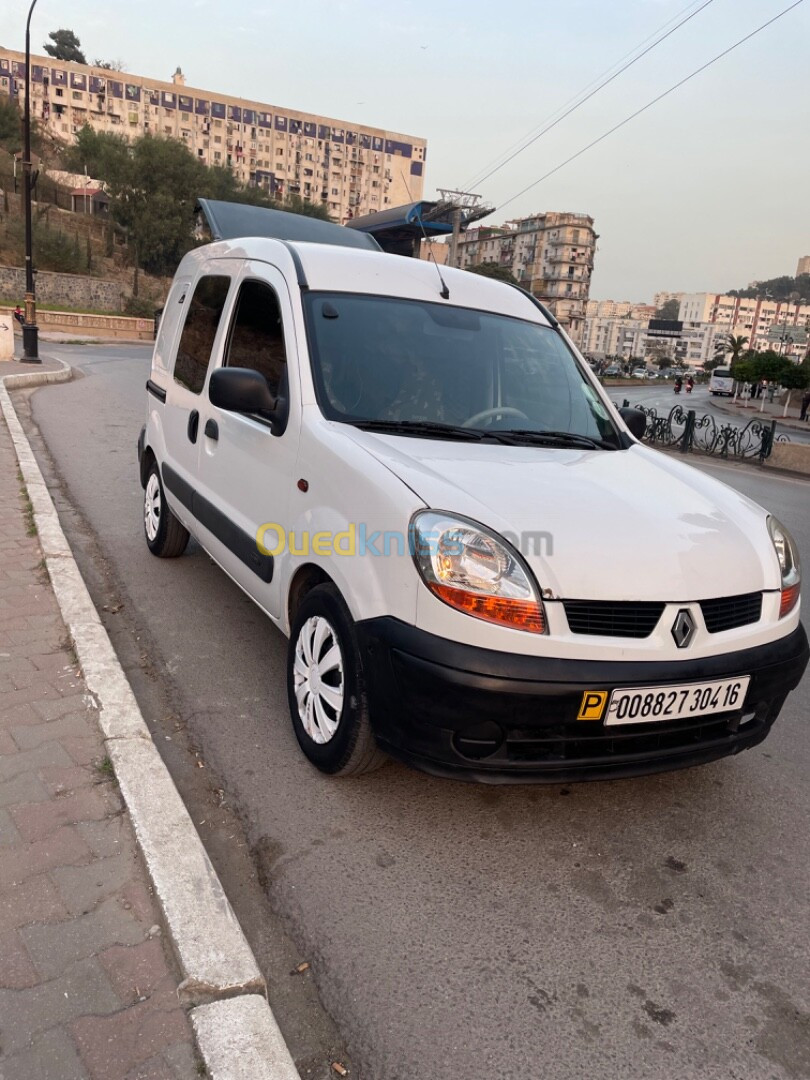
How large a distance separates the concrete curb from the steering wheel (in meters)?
1.84

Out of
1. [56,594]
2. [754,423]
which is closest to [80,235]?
[754,423]

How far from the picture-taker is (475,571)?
248cm

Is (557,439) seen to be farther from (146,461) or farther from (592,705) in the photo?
(146,461)

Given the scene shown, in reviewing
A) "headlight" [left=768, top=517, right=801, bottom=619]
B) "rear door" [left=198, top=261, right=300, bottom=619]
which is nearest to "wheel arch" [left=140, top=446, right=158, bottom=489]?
"rear door" [left=198, top=261, right=300, bottom=619]

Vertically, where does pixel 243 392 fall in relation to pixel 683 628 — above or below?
above

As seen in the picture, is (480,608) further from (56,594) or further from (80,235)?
(80,235)

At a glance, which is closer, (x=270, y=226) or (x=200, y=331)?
(x=200, y=331)

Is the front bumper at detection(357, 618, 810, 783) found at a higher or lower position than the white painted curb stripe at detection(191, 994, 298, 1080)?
higher

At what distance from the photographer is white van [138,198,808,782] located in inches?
96.7

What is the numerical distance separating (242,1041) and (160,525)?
4.05 metres

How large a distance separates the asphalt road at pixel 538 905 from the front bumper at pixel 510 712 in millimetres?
365

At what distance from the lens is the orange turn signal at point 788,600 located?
2875 mm

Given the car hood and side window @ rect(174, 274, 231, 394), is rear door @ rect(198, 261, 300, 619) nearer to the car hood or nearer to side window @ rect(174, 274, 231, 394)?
side window @ rect(174, 274, 231, 394)

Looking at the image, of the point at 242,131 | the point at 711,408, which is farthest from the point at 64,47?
the point at 711,408
